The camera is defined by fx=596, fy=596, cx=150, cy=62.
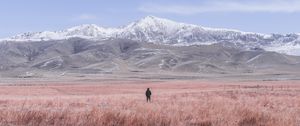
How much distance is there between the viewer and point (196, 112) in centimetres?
1936

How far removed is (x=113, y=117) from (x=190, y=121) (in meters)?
2.36

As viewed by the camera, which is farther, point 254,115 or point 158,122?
point 254,115

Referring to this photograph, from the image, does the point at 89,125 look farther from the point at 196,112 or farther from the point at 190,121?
the point at 196,112

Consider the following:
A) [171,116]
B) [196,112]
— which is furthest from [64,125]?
[196,112]

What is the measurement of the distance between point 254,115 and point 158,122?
3.30 m

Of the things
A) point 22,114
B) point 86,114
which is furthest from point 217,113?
point 22,114

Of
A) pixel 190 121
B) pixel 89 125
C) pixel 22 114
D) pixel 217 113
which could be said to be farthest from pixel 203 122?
pixel 22 114

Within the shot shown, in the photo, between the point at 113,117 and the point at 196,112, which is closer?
the point at 113,117

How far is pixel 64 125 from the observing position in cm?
1658

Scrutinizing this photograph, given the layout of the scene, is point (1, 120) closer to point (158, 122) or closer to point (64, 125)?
point (64, 125)

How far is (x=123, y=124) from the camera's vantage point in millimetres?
16578

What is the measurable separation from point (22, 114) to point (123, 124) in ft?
10.0

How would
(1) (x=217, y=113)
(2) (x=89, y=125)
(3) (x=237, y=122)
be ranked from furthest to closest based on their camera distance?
1. (1) (x=217, y=113)
2. (3) (x=237, y=122)
3. (2) (x=89, y=125)

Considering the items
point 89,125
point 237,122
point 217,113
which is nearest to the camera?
point 89,125
